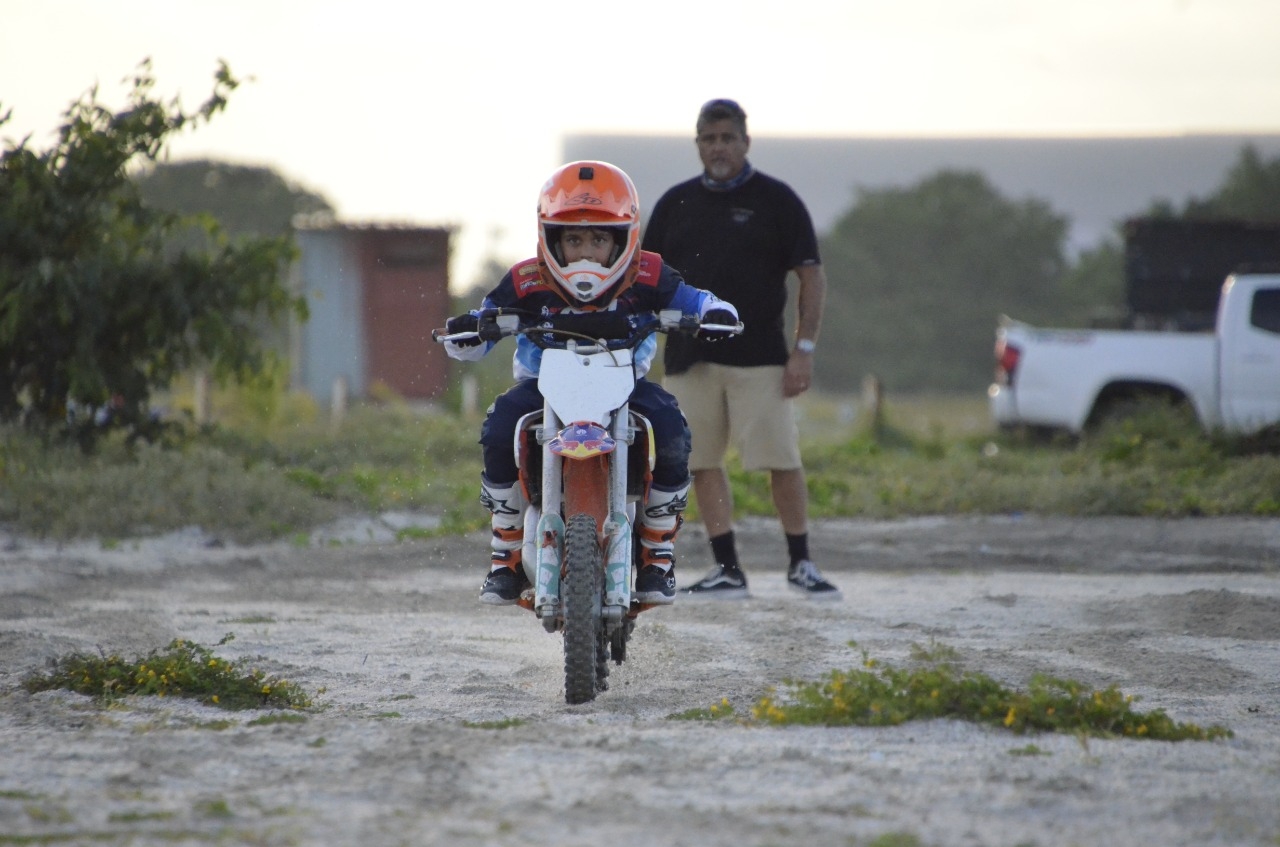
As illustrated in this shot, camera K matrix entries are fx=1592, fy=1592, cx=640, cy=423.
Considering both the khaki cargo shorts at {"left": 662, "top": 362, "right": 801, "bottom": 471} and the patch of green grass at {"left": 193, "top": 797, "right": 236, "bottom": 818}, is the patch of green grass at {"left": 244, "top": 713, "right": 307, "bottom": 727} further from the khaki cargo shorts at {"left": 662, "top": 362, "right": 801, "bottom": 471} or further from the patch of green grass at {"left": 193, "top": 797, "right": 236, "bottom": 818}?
the khaki cargo shorts at {"left": 662, "top": 362, "right": 801, "bottom": 471}

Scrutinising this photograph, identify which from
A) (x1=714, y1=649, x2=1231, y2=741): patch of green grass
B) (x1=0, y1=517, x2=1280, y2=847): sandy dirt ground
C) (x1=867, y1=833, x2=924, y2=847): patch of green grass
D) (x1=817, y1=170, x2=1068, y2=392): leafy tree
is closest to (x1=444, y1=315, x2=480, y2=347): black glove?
(x1=0, y1=517, x2=1280, y2=847): sandy dirt ground

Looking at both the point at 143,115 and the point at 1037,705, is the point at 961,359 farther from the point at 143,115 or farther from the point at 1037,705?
the point at 1037,705

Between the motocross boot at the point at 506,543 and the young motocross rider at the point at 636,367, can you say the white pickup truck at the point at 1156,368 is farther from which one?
the motocross boot at the point at 506,543

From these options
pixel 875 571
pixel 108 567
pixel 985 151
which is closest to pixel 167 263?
pixel 108 567

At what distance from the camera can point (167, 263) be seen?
11.4 m

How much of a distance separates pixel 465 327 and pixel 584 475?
0.76 m

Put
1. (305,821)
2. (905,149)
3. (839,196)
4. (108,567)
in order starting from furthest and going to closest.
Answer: (905,149)
(839,196)
(108,567)
(305,821)

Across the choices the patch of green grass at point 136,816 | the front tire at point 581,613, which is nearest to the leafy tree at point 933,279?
the front tire at point 581,613

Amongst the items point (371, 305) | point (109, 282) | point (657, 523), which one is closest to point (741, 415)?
point (657, 523)

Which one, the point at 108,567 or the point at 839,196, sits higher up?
the point at 839,196

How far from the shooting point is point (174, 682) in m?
4.93

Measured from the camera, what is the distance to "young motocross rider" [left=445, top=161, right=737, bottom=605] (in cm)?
Result: 538

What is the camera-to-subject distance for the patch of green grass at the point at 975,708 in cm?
417

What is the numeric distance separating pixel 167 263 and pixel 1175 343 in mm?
8636
